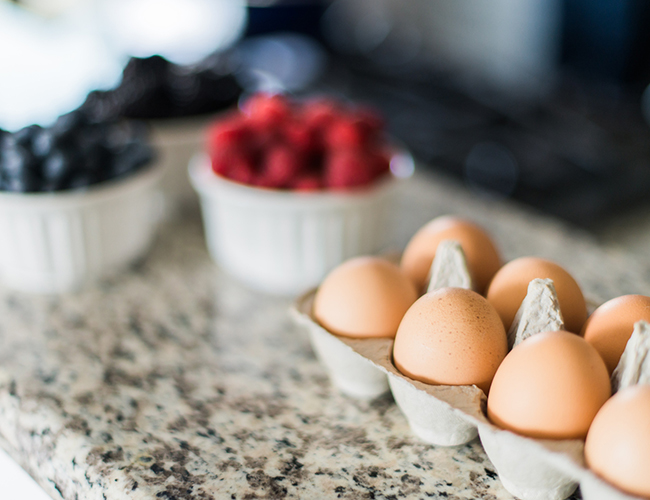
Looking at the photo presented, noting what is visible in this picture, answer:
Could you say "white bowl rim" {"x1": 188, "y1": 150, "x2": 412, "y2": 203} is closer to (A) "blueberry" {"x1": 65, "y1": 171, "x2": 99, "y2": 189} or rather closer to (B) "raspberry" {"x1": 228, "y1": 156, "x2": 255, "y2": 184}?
(B) "raspberry" {"x1": 228, "y1": 156, "x2": 255, "y2": 184}

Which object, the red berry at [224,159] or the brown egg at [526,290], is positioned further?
the red berry at [224,159]

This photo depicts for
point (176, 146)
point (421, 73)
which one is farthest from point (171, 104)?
point (421, 73)

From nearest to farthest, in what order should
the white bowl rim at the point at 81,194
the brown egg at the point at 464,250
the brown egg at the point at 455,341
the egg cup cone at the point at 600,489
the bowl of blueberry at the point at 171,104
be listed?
the egg cup cone at the point at 600,489
the brown egg at the point at 455,341
the brown egg at the point at 464,250
the white bowl rim at the point at 81,194
the bowl of blueberry at the point at 171,104

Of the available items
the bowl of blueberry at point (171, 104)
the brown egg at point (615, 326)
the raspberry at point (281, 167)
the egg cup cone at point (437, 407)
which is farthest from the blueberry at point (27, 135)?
the brown egg at point (615, 326)

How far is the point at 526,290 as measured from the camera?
537mm

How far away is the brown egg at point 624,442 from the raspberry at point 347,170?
17.8 inches

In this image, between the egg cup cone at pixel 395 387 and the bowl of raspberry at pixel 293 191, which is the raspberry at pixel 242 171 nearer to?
the bowl of raspberry at pixel 293 191

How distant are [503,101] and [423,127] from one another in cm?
29

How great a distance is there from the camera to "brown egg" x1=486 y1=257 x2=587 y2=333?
54cm

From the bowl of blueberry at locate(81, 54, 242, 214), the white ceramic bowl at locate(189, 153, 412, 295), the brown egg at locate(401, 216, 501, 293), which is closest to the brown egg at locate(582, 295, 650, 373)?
the brown egg at locate(401, 216, 501, 293)

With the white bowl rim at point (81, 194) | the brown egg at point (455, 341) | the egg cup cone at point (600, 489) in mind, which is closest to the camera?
the egg cup cone at point (600, 489)

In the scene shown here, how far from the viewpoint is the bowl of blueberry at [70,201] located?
0.73 m

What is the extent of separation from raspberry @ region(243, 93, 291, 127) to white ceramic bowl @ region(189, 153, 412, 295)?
0.10 meters

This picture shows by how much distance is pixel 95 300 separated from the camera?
79 centimetres
